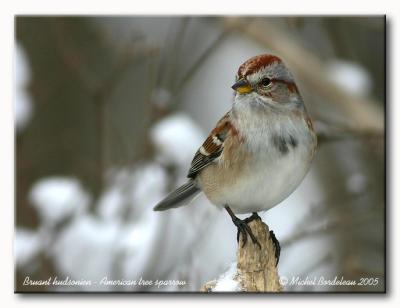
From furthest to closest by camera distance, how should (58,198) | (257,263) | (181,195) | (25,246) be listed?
1. (58,198)
2. (25,246)
3. (181,195)
4. (257,263)

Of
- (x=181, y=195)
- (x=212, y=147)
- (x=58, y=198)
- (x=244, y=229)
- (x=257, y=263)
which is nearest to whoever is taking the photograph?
(x=257, y=263)

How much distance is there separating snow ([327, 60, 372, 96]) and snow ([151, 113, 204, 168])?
64cm

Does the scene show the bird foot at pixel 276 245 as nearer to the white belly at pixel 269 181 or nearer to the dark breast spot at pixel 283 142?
the white belly at pixel 269 181

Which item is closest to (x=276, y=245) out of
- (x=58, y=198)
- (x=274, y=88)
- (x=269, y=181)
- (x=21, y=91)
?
(x=269, y=181)

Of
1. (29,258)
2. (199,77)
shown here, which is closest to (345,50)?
(199,77)

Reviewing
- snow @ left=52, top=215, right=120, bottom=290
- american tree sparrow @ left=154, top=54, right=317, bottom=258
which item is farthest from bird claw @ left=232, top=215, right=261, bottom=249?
snow @ left=52, top=215, right=120, bottom=290

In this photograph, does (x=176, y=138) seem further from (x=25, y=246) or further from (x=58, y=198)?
(x=25, y=246)

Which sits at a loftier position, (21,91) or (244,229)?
(21,91)

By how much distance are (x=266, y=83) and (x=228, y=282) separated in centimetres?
75

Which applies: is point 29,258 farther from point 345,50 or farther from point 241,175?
point 345,50

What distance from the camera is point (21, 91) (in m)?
3.15

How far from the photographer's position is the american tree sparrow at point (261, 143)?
2.62 metres

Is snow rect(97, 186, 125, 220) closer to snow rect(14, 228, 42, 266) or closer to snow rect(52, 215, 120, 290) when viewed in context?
snow rect(52, 215, 120, 290)

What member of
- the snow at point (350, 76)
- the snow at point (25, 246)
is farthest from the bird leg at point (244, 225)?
the snow at point (25, 246)
